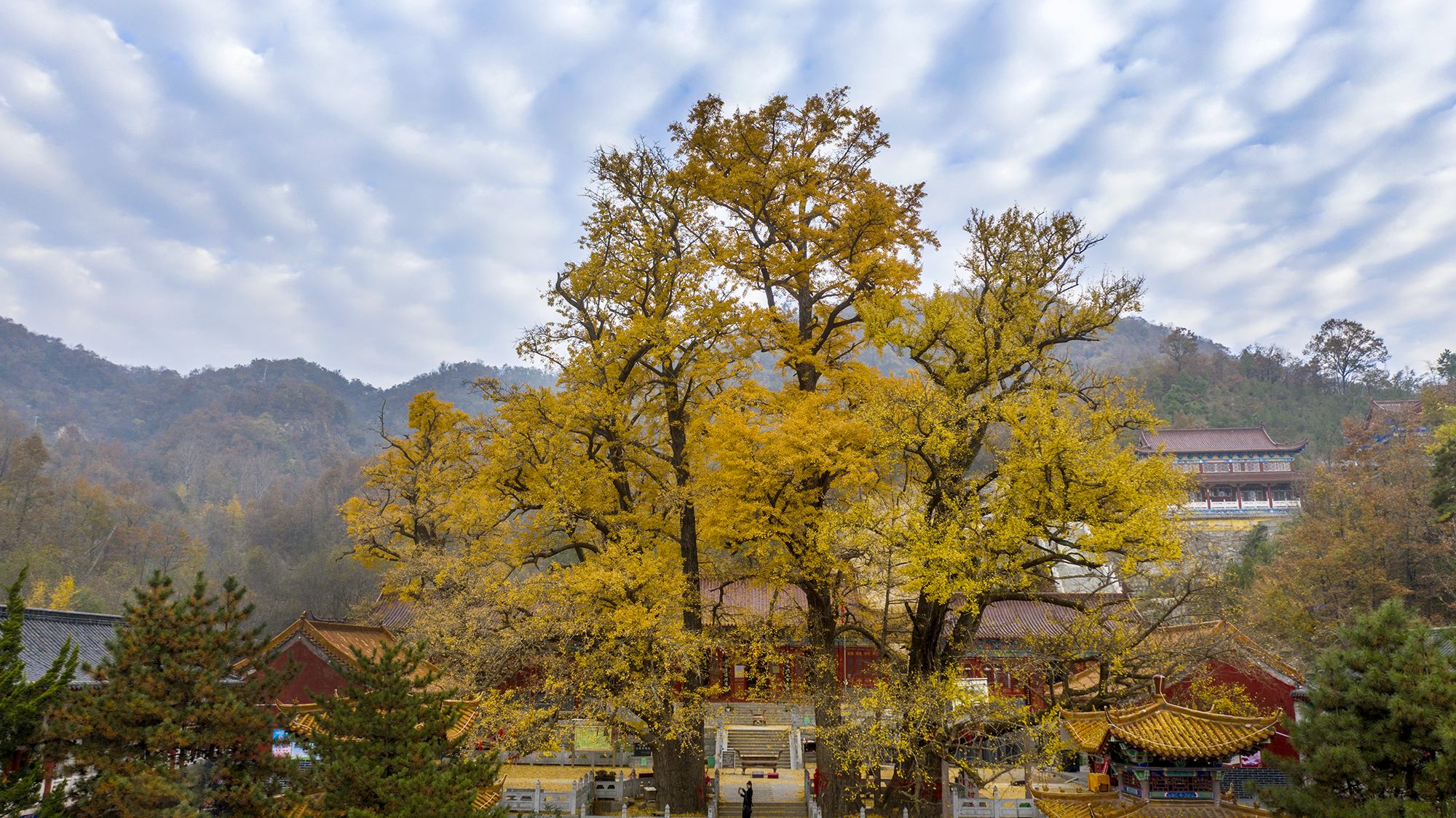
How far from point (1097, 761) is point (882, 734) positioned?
4.06 m

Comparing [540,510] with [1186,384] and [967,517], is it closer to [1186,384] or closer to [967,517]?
[967,517]

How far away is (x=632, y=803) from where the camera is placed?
653 inches

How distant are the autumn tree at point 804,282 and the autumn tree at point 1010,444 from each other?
139 cm

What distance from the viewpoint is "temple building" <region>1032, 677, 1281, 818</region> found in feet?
32.3

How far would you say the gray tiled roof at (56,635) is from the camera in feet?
42.6

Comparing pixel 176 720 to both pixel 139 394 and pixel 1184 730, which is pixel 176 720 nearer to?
pixel 1184 730

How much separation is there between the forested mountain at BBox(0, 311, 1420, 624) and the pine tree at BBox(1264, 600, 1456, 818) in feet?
15.5

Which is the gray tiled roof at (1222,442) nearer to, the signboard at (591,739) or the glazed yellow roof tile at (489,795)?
the signboard at (591,739)

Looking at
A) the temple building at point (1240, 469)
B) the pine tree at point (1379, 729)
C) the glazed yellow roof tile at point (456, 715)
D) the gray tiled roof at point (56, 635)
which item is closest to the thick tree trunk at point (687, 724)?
the glazed yellow roof tile at point (456, 715)

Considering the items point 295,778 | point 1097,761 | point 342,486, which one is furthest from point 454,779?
point 342,486

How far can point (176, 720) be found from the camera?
8.81 m

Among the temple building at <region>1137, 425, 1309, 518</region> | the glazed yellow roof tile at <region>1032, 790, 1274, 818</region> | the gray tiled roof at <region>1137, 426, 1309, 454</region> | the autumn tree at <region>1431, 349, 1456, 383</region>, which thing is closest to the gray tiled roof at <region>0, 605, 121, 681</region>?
the glazed yellow roof tile at <region>1032, 790, 1274, 818</region>

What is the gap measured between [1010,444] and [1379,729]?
659 cm

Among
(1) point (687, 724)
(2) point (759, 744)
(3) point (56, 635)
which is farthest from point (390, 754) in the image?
(2) point (759, 744)
